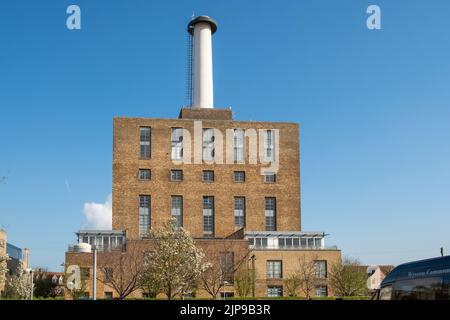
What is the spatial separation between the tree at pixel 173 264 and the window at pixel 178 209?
19.6 metres

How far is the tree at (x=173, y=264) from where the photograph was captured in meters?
53.3

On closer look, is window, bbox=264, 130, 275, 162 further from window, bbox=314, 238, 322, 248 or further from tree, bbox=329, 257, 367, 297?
tree, bbox=329, 257, 367, 297

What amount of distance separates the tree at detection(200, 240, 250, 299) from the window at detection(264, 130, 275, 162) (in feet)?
58.6

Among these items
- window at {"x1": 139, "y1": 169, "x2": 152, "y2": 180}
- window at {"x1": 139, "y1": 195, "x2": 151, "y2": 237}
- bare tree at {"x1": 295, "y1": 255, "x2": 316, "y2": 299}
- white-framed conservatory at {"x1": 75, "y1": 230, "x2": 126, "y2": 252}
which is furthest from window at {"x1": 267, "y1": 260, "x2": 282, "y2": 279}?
window at {"x1": 139, "y1": 169, "x2": 152, "y2": 180}

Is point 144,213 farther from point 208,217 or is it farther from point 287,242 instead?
point 287,242

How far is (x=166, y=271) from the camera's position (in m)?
53.7

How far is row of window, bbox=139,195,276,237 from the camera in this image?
256 ft

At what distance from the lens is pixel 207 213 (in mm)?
79188

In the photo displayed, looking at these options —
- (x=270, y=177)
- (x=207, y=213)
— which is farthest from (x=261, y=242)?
(x=270, y=177)

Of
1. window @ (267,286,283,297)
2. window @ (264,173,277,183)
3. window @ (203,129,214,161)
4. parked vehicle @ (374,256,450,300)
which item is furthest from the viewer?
window @ (264,173,277,183)

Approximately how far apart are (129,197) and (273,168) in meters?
21.2

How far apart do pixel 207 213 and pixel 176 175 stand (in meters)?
6.98
